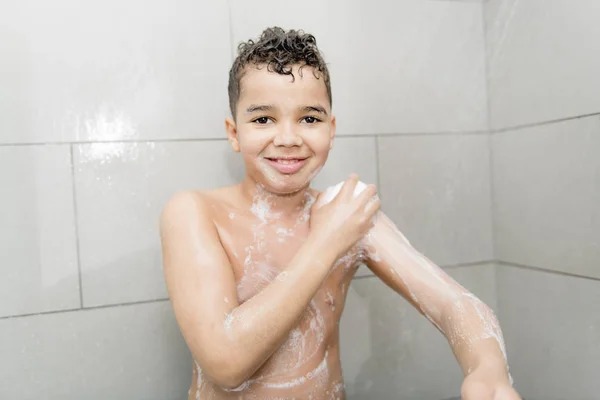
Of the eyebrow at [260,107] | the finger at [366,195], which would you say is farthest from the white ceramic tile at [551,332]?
the eyebrow at [260,107]

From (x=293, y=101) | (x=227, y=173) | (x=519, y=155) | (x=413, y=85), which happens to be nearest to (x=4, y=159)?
(x=227, y=173)

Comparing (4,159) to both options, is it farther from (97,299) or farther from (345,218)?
(345,218)

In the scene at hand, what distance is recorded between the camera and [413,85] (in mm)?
1408

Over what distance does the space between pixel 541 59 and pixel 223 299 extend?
101cm

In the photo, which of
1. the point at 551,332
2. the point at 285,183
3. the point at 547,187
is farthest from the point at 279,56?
the point at 551,332

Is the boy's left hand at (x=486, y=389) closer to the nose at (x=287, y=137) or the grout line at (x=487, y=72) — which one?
the nose at (x=287, y=137)

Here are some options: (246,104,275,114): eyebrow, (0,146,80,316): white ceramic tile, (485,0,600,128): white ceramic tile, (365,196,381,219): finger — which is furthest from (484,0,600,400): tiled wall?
(0,146,80,316): white ceramic tile

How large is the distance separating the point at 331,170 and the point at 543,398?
0.83 meters

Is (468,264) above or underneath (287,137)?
underneath

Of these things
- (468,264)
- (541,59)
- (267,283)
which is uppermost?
(541,59)

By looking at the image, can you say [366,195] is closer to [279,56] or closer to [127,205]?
[279,56]

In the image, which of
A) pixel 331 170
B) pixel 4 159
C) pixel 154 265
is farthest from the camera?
pixel 331 170

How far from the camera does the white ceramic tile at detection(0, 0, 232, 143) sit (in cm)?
112

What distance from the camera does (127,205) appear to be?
119 cm
